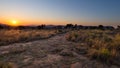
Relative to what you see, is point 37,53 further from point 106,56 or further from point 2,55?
point 106,56

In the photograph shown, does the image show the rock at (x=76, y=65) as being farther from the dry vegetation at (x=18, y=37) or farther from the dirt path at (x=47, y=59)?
the dry vegetation at (x=18, y=37)

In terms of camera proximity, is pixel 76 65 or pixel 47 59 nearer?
pixel 76 65

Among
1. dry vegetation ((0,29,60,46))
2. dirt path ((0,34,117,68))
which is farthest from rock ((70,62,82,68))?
dry vegetation ((0,29,60,46))

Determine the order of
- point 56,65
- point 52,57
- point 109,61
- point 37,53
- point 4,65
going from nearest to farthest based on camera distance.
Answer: point 4,65 → point 56,65 → point 109,61 → point 52,57 → point 37,53

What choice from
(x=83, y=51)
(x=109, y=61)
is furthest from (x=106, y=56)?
(x=83, y=51)

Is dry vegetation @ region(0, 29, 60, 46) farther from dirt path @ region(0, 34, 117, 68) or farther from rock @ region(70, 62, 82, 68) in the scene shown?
rock @ region(70, 62, 82, 68)

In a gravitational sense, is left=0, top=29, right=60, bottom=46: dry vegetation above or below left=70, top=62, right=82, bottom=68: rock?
above

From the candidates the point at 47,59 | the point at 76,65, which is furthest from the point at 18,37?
the point at 76,65

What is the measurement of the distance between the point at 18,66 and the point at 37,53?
1806 mm

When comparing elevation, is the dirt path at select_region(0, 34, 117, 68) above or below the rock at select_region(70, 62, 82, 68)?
above

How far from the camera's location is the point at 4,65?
19.2 ft

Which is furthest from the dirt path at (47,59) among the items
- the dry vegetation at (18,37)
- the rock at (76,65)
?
the dry vegetation at (18,37)

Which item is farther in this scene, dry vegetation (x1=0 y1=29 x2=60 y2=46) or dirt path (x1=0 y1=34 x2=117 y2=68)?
dry vegetation (x1=0 y1=29 x2=60 y2=46)

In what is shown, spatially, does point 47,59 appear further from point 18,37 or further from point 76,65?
point 18,37
